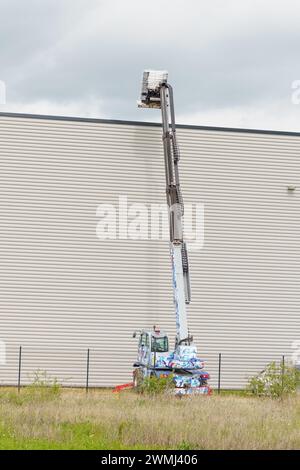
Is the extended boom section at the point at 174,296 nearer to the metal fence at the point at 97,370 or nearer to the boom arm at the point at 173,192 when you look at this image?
the boom arm at the point at 173,192

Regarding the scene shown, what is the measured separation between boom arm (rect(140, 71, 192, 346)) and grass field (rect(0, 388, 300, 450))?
5.63 m

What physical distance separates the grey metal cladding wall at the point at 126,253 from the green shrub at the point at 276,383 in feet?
16.3

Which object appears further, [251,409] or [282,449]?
[251,409]

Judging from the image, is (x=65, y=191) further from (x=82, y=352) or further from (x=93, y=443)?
(x=93, y=443)

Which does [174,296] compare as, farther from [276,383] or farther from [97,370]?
[97,370]

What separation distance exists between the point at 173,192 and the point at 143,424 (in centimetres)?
1418

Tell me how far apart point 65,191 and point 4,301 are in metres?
4.64

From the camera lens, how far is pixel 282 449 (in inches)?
675

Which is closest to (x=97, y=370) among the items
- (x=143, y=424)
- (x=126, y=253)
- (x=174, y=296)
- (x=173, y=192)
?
(x=126, y=253)

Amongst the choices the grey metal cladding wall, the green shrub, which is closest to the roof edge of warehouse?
the grey metal cladding wall

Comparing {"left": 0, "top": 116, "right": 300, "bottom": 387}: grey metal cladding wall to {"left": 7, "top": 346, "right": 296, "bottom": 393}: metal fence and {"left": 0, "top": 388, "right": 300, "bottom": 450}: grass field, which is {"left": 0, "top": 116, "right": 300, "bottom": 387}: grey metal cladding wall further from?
{"left": 0, "top": 388, "right": 300, "bottom": 450}: grass field

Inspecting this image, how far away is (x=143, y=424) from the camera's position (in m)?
18.4

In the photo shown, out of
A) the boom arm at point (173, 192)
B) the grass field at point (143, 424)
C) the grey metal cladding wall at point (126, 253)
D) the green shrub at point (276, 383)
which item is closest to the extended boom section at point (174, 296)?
the boom arm at point (173, 192)
